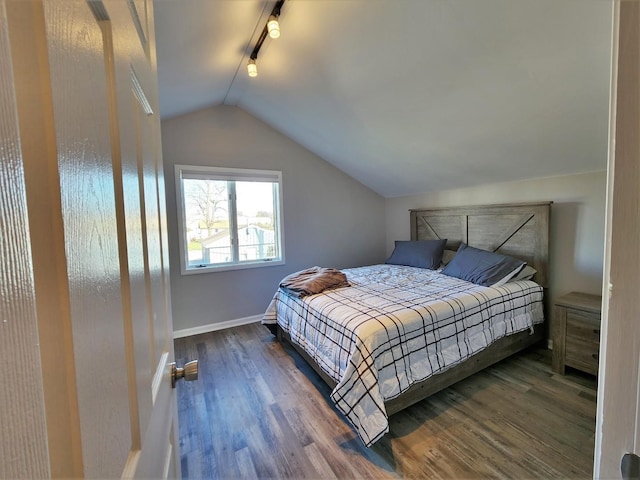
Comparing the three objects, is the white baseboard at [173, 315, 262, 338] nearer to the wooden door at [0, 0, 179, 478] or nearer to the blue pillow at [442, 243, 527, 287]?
the blue pillow at [442, 243, 527, 287]

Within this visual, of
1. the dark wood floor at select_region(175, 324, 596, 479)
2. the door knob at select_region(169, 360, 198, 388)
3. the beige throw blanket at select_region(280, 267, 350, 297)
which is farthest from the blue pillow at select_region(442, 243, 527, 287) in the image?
the door knob at select_region(169, 360, 198, 388)

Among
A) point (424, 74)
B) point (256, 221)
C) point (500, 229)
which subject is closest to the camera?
point (424, 74)

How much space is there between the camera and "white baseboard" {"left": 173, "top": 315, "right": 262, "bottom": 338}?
325 centimetres

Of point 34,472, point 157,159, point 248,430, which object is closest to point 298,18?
point 157,159

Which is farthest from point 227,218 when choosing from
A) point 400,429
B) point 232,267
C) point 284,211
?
point 400,429

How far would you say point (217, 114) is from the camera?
11.1 ft

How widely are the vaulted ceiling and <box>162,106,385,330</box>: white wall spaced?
1.07ft

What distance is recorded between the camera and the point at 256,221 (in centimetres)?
372

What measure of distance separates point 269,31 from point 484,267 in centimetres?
274

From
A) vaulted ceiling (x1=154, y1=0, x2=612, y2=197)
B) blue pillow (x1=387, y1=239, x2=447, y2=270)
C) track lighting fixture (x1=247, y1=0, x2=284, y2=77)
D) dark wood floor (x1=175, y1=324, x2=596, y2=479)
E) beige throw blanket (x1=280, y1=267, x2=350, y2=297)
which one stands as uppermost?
track lighting fixture (x1=247, y1=0, x2=284, y2=77)

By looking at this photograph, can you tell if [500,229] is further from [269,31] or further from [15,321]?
[15,321]

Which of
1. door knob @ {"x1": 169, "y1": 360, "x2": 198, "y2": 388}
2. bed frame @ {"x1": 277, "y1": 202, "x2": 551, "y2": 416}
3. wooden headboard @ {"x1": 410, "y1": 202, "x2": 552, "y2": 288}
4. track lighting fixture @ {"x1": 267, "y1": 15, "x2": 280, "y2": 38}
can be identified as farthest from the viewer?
wooden headboard @ {"x1": 410, "y1": 202, "x2": 552, "y2": 288}

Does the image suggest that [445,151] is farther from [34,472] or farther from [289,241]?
[34,472]

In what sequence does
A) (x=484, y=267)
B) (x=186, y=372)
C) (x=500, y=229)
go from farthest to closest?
(x=500, y=229) → (x=484, y=267) → (x=186, y=372)
